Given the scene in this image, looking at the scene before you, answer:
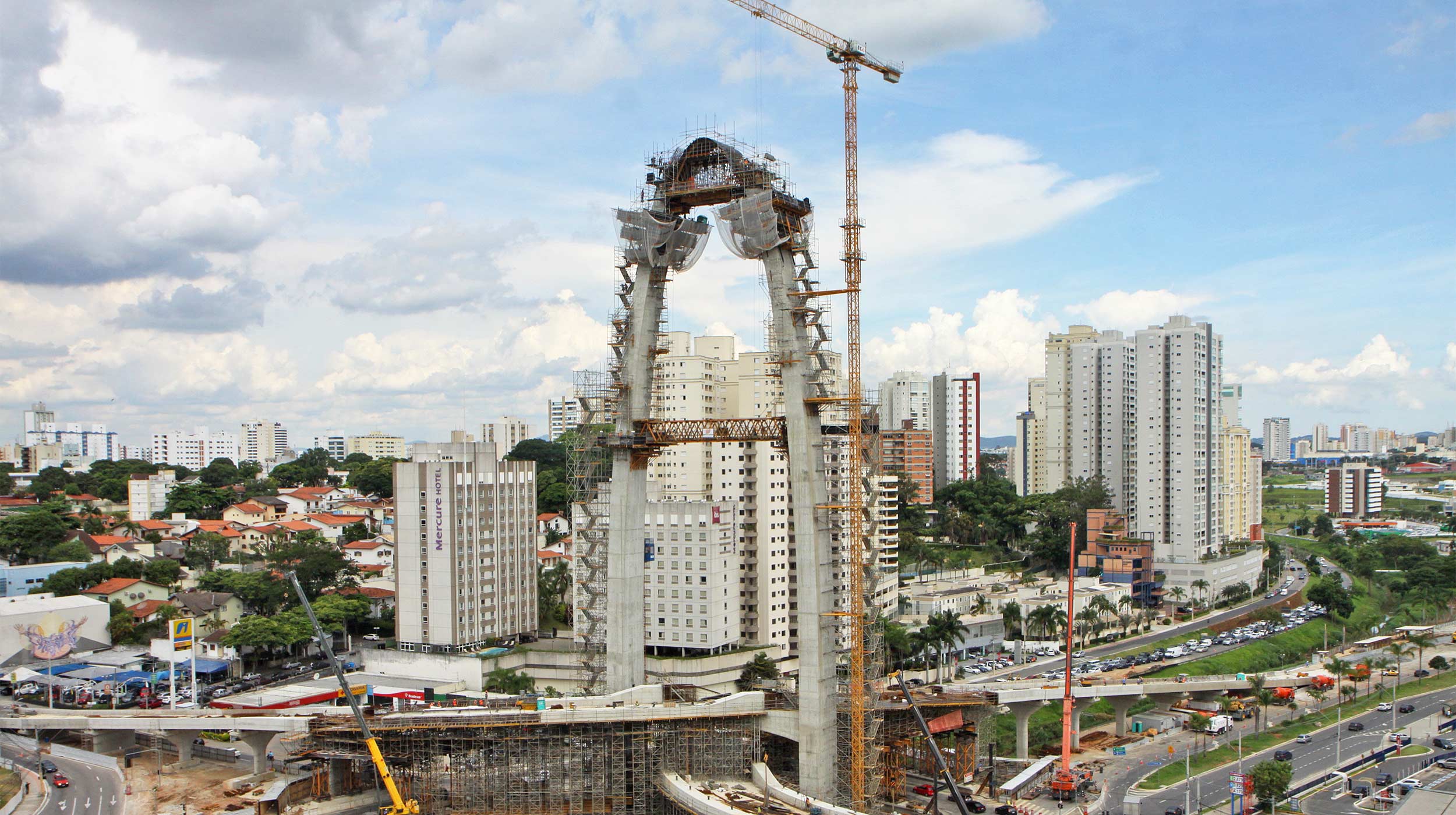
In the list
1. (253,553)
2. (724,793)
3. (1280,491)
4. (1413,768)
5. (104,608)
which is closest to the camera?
(724,793)

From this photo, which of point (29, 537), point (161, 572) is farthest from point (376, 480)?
point (161, 572)

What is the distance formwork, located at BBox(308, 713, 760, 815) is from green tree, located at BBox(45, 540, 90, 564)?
4691 centimetres

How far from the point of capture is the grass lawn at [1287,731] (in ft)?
132

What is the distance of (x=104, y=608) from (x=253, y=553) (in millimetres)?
24615

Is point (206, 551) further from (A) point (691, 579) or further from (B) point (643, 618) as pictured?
(B) point (643, 618)

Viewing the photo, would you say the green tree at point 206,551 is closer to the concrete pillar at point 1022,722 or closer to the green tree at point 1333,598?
the concrete pillar at point 1022,722

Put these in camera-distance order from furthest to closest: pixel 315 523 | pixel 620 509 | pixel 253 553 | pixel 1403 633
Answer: pixel 315 523 < pixel 253 553 < pixel 1403 633 < pixel 620 509

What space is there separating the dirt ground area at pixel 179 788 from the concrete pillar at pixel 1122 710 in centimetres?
3352

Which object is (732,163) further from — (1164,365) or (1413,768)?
(1164,365)

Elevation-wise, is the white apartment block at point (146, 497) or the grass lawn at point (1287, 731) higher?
the white apartment block at point (146, 497)

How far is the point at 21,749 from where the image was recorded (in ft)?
132

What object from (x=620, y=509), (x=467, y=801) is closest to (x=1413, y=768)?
(x=620, y=509)

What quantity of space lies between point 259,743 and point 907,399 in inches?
3778

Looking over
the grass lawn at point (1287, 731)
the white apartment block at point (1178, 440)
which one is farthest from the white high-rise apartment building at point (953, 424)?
the grass lawn at point (1287, 731)
